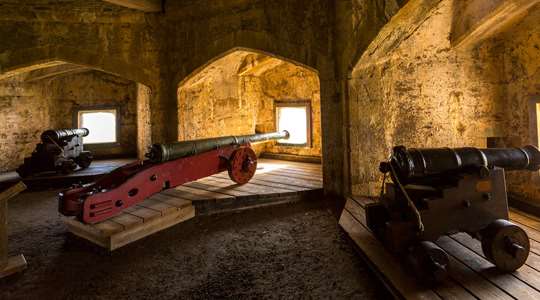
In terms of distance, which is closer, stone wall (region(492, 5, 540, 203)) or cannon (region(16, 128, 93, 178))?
stone wall (region(492, 5, 540, 203))

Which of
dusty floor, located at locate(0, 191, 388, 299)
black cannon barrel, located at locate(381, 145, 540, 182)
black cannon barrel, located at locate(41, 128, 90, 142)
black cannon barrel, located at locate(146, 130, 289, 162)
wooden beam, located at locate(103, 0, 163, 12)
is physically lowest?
dusty floor, located at locate(0, 191, 388, 299)

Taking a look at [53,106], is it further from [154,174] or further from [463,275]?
[463,275]

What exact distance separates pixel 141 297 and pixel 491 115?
4.25 metres

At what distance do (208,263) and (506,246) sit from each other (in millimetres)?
2123

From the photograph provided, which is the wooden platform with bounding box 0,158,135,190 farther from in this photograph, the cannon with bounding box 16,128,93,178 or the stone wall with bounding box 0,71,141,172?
the stone wall with bounding box 0,71,141,172

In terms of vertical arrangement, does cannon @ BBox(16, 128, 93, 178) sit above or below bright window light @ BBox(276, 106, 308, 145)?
below

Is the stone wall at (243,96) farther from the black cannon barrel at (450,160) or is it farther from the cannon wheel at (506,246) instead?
the cannon wheel at (506,246)

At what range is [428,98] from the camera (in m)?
3.98

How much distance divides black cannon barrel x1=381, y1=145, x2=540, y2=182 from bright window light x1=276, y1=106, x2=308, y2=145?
473 cm

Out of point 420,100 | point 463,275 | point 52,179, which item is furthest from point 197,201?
point 52,179

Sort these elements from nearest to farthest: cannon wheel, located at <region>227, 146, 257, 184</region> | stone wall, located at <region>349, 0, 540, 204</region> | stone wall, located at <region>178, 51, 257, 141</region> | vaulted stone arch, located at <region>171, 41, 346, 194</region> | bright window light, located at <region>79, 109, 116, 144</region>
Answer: stone wall, located at <region>349, 0, 540, 204</region>
vaulted stone arch, located at <region>171, 41, 346, 194</region>
cannon wheel, located at <region>227, 146, 257, 184</region>
stone wall, located at <region>178, 51, 257, 141</region>
bright window light, located at <region>79, 109, 116, 144</region>

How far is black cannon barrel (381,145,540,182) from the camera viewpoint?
2.17 m

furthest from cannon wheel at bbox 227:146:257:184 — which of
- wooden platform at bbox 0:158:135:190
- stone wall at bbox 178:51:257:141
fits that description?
wooden platform at bbox 0:158:135:190

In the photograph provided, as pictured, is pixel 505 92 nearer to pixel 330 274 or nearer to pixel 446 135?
pixel 446 135
